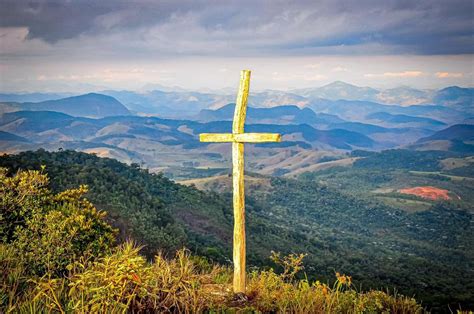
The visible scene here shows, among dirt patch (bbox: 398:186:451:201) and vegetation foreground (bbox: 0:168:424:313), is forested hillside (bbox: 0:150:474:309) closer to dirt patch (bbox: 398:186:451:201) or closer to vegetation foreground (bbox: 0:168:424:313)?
vegetation foreground (bbox: 0:168:424:313)

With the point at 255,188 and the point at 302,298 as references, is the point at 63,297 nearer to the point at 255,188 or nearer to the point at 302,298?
the point at 302,298

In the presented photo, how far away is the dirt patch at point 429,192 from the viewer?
7064 inches

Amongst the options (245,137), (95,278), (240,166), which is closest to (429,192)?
(240,166)

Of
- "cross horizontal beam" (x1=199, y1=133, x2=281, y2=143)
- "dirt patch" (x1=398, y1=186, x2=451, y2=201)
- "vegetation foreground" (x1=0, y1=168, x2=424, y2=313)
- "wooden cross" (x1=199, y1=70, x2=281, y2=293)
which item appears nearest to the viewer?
"vegetation foreground" (x1=0, y1=168, x2=424, y2=313)

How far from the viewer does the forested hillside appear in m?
41.4

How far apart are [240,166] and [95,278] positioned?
11.4 ft

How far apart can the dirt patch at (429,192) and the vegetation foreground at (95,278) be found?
178732 mm

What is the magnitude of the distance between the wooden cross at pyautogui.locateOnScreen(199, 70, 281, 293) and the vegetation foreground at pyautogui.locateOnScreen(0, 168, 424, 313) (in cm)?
53

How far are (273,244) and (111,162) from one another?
2892cm

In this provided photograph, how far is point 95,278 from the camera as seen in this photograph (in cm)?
712

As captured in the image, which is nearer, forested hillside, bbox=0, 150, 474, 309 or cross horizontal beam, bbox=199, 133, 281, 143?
cross horizontal beam, bbox=199, 133, 281, 143

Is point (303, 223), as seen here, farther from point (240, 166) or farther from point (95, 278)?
point (95, 278)

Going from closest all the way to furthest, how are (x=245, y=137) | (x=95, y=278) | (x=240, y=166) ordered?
(x=95, y=278) → (x=245, y=137) → (x=240, y=166)

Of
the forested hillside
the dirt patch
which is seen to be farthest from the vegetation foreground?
the dirt patch
